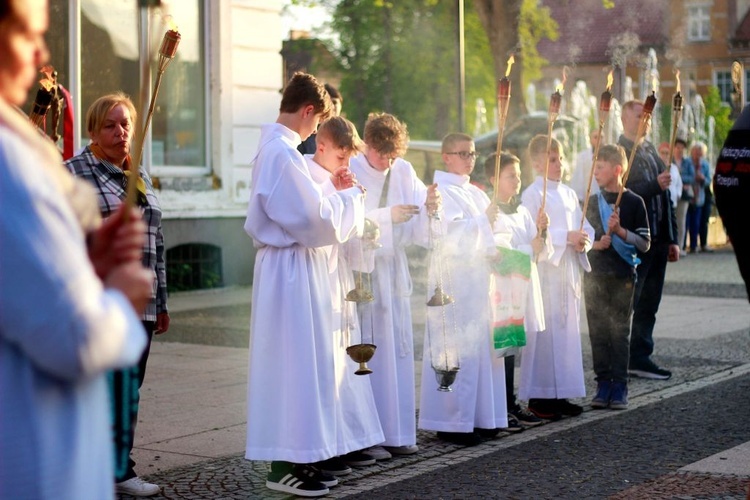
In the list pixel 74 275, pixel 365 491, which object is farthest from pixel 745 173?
pixel 365 491

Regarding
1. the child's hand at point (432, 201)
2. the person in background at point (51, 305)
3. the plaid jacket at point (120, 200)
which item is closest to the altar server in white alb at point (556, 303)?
the child's hand at point (432, 201)

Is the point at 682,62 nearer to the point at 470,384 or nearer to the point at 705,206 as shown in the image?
the point at 705,206

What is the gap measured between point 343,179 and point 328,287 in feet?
1.76

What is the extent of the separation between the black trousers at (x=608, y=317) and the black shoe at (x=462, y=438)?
151 cm

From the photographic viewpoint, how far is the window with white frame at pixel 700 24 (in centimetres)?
4284

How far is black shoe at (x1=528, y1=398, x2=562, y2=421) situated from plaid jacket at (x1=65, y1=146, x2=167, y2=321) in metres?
2.83

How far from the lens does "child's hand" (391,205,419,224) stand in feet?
21.2

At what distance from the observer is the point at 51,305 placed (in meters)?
2.18

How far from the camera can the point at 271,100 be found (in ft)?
52.3

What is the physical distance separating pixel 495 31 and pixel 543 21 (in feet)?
7.78

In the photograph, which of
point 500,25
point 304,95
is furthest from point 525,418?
point 500,25

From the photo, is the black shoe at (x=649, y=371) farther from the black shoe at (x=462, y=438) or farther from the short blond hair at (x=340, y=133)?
the short blond hair at (x=340, y=133)

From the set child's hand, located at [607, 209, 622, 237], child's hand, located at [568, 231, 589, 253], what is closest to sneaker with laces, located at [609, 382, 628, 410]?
child's hand, located at [568, 231, 589, 253]

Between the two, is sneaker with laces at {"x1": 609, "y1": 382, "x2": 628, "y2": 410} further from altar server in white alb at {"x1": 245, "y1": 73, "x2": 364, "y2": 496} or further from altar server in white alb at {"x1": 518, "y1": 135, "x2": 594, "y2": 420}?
altar server in white alb at {"x1": 245, "y1": 73, "x2": 364, "y2": 496}
